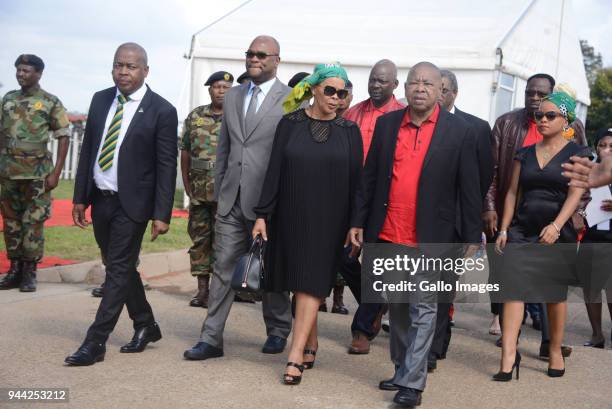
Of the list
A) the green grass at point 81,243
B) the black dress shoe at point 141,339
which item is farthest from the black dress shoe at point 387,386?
the green grass at point 81,243

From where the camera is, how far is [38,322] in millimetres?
7027

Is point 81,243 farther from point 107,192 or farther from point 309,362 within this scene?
point 309,362

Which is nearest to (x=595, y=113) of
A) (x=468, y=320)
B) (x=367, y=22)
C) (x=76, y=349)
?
(x=367, y=22)

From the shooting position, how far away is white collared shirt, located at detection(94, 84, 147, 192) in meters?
6.03

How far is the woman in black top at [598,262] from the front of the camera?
7586 millimetres

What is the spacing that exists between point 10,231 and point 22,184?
48 centimetres

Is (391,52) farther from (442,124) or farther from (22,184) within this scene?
(442,124)

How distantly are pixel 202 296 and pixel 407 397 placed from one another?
11.9 ft

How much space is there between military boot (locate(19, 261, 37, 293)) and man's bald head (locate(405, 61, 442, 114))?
15.4 ft

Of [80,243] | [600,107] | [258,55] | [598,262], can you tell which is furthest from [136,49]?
[600,107]

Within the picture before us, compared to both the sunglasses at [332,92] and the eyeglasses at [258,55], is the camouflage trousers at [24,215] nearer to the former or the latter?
the eyeglasses at [258,55]

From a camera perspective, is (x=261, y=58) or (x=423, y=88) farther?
(x=261, y=58)

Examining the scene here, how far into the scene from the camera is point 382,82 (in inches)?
294

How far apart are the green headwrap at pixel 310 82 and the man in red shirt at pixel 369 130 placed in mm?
974
